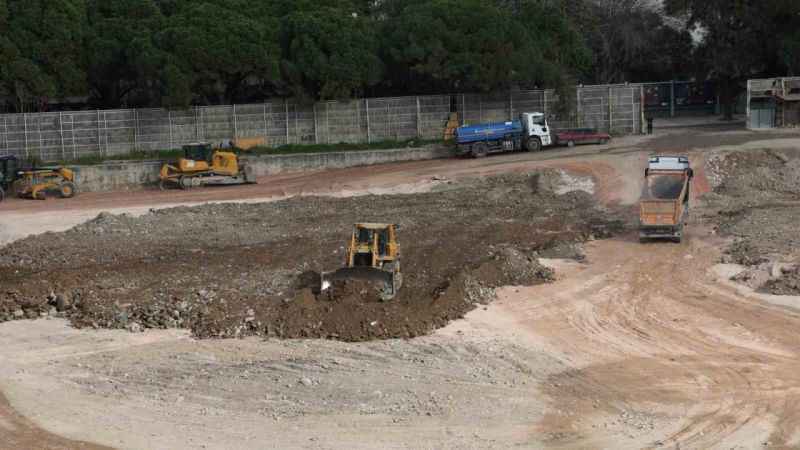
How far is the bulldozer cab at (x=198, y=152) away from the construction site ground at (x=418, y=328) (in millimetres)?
7071

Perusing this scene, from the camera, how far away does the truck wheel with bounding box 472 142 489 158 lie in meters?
52.0

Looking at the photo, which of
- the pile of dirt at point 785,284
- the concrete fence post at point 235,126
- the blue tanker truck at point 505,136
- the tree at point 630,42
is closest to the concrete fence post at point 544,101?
the blue tanker truck at point 505,136

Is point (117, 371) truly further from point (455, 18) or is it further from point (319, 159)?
point (455, 18)

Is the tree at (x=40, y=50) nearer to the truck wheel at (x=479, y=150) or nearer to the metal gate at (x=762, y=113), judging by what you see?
the truck wheel at (x=479, y=150)

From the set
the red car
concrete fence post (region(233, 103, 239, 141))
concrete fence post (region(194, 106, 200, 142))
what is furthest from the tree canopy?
the red car

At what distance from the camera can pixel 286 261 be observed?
30969 mm

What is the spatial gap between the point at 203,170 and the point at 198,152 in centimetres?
90

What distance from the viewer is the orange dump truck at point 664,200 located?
3300 centimetres

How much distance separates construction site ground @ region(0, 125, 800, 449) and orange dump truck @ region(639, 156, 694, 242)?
20.6 inches

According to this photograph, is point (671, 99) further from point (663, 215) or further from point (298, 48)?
point (663, 215)

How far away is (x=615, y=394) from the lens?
771 inches

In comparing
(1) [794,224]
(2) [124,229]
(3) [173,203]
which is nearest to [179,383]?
(2) [124,229]

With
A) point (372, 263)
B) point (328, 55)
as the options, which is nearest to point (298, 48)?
point (328, 55)

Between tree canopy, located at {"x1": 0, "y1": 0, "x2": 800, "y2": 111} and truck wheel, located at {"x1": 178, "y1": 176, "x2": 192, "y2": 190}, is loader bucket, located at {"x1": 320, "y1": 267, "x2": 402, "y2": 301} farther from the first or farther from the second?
tree canopy, located at {"x1": 0, "y1": 0, "x2": 800, "y2": 111}
